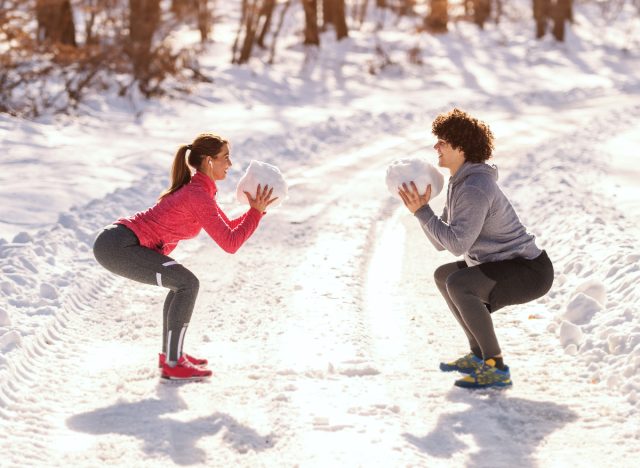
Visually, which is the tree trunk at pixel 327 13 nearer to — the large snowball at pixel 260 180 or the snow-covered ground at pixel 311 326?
the snow-covered ground at pixel 311 326

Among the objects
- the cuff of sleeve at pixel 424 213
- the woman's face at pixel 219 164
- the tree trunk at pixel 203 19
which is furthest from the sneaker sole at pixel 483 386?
the tree trunk at pixel 203 19

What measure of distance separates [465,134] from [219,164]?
57.2 inches

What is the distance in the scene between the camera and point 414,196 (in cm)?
508

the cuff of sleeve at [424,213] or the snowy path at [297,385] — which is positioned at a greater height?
Result: the cuff of sleeve at [424,213]

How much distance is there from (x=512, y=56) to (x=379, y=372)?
2718 centimetres

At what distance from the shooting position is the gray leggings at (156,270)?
524 cm

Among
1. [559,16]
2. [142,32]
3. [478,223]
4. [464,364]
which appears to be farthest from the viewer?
[559,16]

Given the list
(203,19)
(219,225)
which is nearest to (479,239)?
(219,225)

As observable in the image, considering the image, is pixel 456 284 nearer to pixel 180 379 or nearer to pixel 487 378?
pixel 487 378

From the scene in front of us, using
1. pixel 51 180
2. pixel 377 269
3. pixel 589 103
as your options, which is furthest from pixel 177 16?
pixel 377 269

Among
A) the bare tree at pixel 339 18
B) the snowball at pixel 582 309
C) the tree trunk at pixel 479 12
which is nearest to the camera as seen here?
the snowball at pixel 582 309

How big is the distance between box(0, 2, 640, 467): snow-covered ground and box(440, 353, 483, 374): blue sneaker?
0.11 meters

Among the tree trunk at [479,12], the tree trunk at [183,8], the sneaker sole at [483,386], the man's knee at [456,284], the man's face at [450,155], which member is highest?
the man's face at [450,155]

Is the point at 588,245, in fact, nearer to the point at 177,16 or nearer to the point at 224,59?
the point at 177,16
